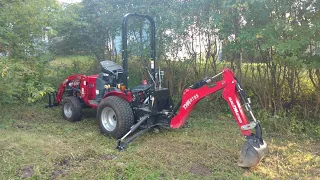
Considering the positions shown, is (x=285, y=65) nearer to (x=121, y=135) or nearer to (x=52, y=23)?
(x=121, y=135)

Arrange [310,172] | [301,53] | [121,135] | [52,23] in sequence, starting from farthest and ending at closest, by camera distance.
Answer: [52,23] < [301,53] < [121,135] < [310,172]

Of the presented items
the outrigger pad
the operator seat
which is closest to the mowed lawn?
the outrigger pad

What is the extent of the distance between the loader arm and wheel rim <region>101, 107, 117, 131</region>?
43.9 inches

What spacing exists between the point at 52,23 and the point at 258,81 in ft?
16.2

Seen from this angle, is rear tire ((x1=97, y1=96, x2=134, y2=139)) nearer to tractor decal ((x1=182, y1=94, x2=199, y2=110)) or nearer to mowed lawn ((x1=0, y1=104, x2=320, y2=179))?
mowed lawn ((x1=0, y1=104, x2=320, y2=179))

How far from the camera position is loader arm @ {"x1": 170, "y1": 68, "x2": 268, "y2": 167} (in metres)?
3.89

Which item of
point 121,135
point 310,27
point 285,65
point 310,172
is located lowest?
point 310,172

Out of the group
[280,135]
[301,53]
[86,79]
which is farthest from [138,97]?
[301,53]

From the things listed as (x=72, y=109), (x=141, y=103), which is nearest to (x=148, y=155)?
(x=141, y=103)

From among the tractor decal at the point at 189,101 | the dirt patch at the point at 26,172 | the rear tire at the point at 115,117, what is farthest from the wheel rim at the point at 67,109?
the tractor decal at the point at 189,101

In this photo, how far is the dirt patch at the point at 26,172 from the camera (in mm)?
3696

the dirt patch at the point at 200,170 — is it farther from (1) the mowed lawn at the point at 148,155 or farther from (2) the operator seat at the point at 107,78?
(2) the operator seat at the point at 107,78

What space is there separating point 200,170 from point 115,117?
2050 mm

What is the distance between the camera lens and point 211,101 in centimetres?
765
